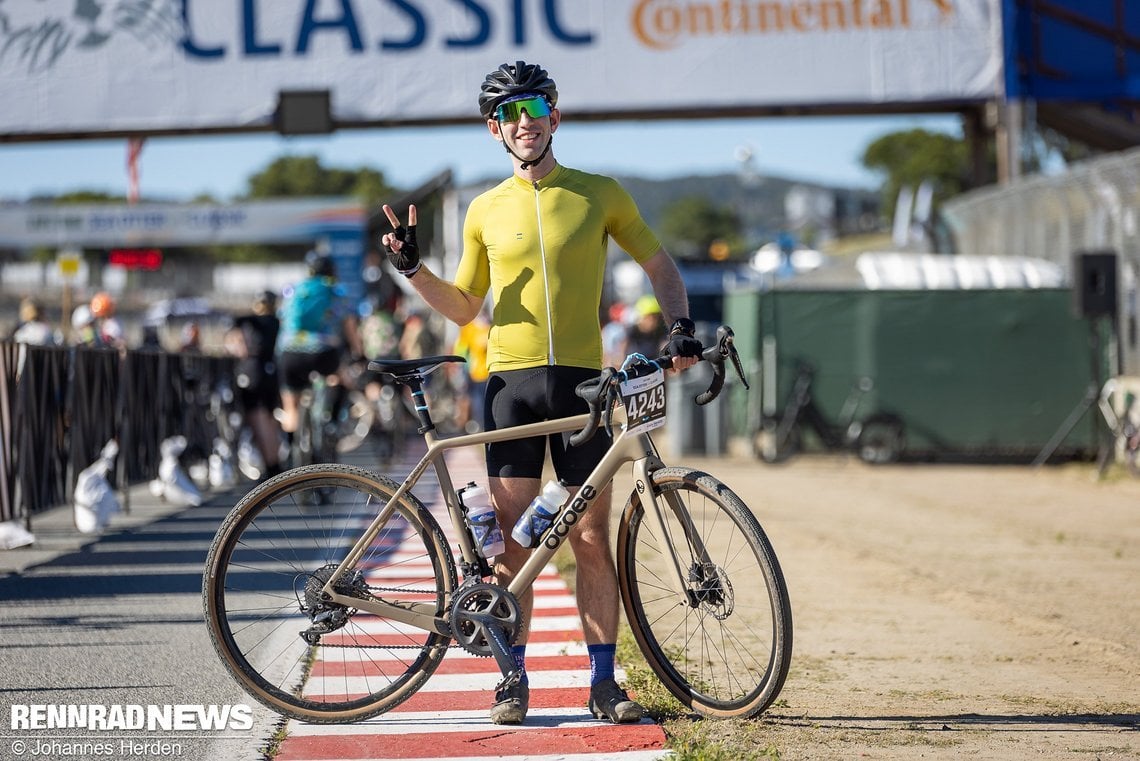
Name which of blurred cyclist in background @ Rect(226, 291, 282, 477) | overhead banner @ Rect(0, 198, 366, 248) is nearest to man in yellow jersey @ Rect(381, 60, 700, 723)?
blurred cyclist in background @ Rect(226, 291, 282, 477)

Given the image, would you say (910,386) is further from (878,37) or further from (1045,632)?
(1045,632)

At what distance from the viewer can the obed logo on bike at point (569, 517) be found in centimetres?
535

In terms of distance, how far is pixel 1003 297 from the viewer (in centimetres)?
1948

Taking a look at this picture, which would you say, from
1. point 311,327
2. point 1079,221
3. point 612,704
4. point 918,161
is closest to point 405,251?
point 612,704

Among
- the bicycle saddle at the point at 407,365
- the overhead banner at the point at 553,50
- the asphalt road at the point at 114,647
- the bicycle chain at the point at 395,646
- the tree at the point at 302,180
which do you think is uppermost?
the tree at the point at 302,180

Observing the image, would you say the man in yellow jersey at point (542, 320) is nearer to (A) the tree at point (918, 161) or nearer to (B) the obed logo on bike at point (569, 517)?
(B) the obed logo on bike at point (569, 517)

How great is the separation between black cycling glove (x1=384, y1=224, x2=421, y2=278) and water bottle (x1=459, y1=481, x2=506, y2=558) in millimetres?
761

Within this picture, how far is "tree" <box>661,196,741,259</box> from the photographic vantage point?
6644 inches

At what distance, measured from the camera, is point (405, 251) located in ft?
17.2

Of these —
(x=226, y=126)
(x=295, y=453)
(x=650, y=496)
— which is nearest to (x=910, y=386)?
(x=295, y=453)

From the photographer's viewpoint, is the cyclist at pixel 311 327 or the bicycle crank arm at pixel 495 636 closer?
the bicycle crank arm at pixel 495 636

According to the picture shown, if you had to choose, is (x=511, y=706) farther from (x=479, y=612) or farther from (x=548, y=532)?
(x=548, y=532)

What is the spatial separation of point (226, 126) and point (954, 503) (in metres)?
14.9

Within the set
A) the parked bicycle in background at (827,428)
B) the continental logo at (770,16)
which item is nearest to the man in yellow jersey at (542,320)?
the parked bicycle in background at (827,428)
